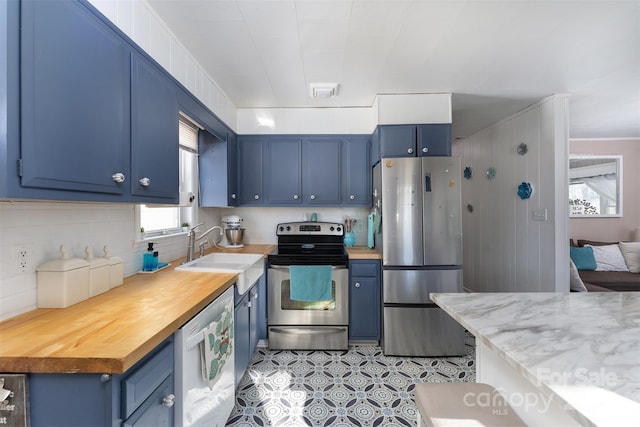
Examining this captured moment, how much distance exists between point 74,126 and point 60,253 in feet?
2.13

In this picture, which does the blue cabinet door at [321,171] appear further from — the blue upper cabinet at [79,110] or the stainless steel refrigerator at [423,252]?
the blue upper cabinet at [79,110]

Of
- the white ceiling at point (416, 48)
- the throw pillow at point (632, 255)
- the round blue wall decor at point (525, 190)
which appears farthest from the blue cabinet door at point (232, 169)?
the throw pillow at point (632, 255)

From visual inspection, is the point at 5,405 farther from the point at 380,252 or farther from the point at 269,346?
the point at 380,252

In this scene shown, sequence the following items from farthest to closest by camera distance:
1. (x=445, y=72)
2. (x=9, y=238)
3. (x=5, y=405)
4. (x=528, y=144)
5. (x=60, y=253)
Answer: (x=528, y=144) < (x=445, y=72) < (x=60, y=253) < (x=9, y=238) < (x=5, y=405)

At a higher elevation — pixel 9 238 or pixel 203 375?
pixel 9 238

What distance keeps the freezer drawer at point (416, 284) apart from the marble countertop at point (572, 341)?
4.31 ft

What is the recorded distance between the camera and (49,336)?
858mm

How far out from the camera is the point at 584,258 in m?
3.46

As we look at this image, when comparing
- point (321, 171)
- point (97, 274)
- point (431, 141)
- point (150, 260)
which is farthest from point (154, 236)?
point (431, 141)

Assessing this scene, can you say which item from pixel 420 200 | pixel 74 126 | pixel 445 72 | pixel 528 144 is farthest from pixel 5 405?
pixel 528 144

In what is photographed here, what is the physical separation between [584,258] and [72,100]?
205 inches

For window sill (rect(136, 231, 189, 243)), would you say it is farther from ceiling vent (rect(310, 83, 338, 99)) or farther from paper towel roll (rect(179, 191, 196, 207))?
ceiling vent (rect(310, 83, 338, 99))

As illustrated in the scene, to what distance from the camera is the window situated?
1992 mm

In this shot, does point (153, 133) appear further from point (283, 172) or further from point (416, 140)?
point (416, 140)
